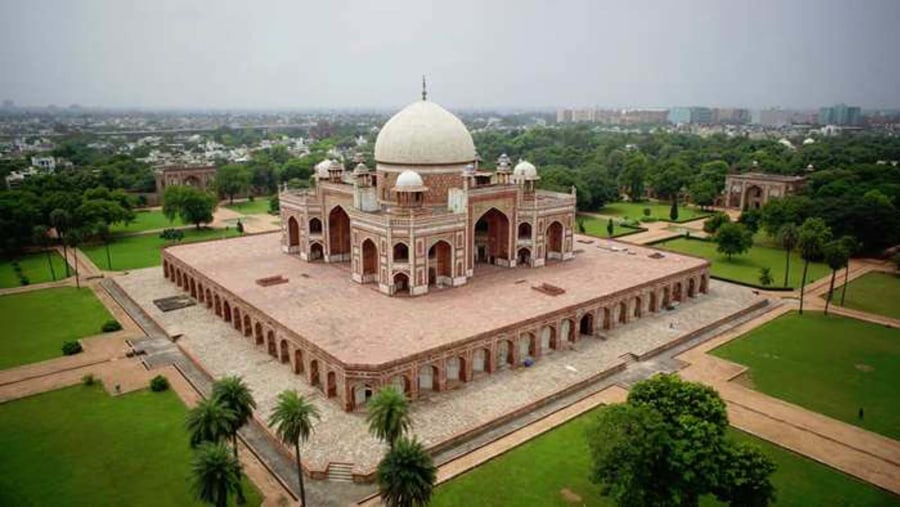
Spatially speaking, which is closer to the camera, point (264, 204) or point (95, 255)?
point (95, 255)

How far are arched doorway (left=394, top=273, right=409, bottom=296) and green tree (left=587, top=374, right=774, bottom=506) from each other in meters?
19.3

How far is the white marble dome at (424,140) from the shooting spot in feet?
128

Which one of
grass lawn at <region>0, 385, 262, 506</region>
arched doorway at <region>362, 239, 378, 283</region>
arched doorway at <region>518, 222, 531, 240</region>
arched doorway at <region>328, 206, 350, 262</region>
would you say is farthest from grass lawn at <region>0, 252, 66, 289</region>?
arched doorway at <region>518, 222, 531, 240</region>

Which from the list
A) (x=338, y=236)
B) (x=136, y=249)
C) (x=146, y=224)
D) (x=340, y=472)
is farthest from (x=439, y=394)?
(x=146, y=224)

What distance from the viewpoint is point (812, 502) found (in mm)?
19375

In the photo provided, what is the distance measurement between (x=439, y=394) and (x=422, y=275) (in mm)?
10209

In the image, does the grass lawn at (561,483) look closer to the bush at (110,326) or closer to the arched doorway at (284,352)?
the arched doorway at (284,352)

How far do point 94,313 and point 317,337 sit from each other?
67.8 ft

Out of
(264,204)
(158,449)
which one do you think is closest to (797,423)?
(158,449)

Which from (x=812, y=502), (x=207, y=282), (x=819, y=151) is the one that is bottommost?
(x=812, y=502)

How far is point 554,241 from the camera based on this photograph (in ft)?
143

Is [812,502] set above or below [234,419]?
below

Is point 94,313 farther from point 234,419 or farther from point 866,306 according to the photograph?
point 866,306

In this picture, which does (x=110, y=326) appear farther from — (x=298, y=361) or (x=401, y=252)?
(x=401, y=252)
